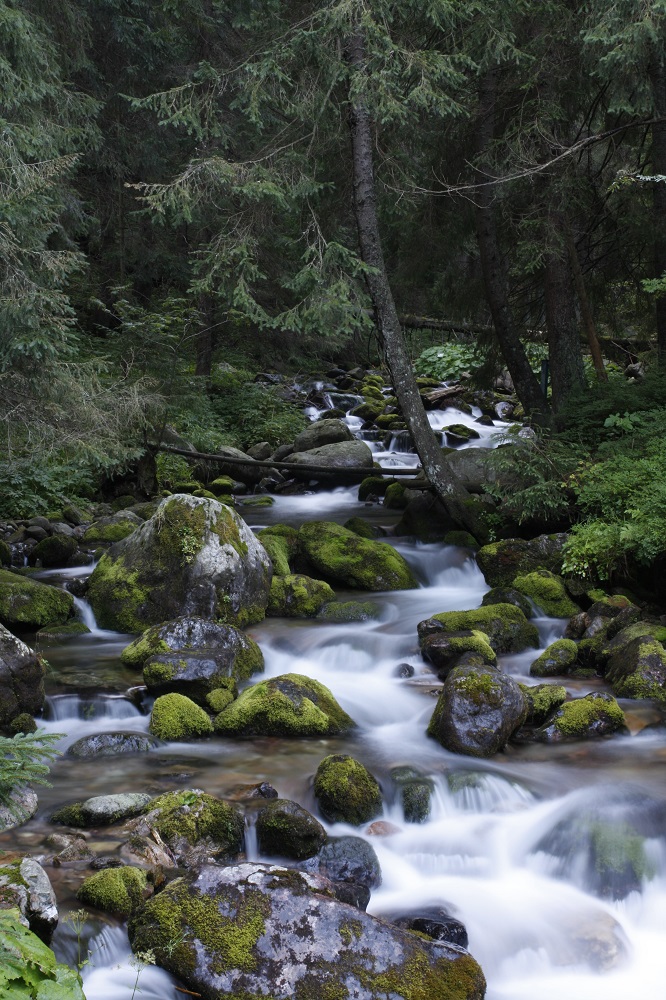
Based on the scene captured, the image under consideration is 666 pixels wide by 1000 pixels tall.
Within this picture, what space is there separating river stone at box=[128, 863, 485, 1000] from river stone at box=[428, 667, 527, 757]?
2.44m

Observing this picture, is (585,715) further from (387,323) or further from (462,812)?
(387,323)

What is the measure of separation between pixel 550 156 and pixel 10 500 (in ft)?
33.7

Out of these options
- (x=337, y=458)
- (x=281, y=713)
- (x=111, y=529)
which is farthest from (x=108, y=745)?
(x=337, y=458)

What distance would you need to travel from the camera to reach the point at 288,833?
A: 498 centimetres

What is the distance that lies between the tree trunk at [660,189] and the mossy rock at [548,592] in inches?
201

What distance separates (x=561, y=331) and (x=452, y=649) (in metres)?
7.24

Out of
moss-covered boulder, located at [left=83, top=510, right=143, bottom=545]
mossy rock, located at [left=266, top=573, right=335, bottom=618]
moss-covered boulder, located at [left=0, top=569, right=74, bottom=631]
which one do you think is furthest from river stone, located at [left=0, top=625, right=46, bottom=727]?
moss-covered boulder, located at [left=83, top=510, right=143, bottom=545]

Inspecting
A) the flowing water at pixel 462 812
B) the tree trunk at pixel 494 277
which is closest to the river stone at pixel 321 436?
the tree trunk at pixel 494 277

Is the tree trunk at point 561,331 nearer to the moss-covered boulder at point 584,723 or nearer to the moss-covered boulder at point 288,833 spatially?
the moss-covered boulder at point 584,723

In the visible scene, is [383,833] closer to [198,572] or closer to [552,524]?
[198,572]

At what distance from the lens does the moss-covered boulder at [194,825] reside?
486 centimetres

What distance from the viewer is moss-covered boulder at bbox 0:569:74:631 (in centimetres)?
891

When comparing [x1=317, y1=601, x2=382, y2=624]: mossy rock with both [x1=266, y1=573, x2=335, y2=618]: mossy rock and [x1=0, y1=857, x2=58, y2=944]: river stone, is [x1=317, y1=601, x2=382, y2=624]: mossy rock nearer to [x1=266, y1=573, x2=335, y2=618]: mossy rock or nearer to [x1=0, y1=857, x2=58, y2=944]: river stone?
[x1=266, y1=573, x2=335, y2=618]: mossy rock

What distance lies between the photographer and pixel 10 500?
42.1 feet
